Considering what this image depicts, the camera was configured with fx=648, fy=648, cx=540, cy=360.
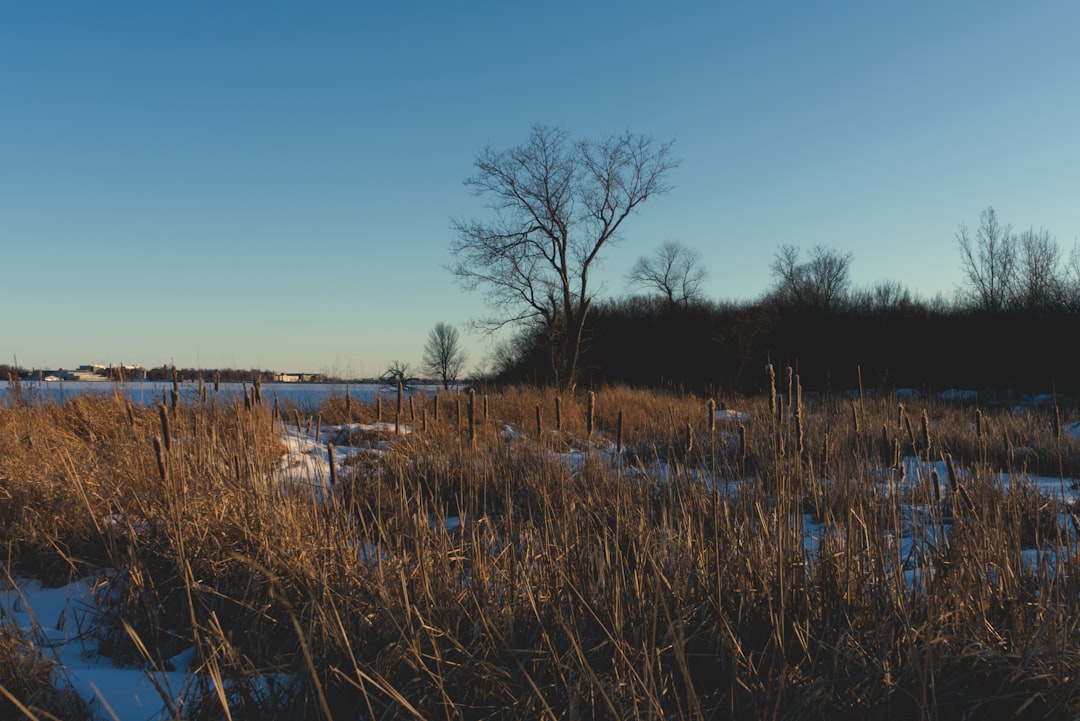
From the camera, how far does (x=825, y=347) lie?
28.8 m

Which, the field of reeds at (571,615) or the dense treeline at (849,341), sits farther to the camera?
the dense treeline at (849,341)

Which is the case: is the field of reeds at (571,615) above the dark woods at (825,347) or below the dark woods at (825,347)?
below

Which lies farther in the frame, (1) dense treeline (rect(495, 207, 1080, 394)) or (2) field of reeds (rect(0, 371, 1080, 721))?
(1) dense treeline (rect(495, 207, 1080, 394))

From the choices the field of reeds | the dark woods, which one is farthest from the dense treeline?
the field of reeds

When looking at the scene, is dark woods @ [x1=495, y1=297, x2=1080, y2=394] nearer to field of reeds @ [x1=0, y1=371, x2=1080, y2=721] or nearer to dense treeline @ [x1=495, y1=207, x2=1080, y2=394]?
dense treeline @ [x1=495, y1=207, x2=1080, y2=394]

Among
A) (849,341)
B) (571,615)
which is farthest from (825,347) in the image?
(571,615)

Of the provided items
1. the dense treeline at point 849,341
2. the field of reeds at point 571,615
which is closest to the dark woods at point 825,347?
the dense treeline at point 849,341

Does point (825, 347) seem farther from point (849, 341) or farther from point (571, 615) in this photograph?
point (571, 615)

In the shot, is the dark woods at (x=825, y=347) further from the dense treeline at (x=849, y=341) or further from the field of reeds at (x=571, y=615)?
the field of reeds at (x=571, y=615)

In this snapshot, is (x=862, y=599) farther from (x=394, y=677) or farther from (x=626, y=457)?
(x=626, y=457)

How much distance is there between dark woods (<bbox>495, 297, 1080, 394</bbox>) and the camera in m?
23.0

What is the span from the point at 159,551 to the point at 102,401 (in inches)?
218

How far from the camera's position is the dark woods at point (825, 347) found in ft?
75.4

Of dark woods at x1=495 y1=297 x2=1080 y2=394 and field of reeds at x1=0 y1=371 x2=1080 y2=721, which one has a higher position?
dark woods at x1=495 y1=297 x2=1080 y2=394
